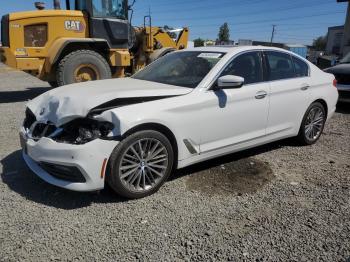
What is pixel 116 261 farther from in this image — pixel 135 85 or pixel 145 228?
pixel 135 85

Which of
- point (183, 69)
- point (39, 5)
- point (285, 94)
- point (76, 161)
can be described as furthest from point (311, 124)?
point (39, 5)

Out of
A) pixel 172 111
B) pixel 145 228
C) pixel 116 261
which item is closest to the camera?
pixel 116 261

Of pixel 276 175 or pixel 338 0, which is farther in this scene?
pixel 338 0

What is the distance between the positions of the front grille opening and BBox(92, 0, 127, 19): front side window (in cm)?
697

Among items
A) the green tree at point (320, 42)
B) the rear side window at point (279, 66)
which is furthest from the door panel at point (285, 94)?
the green tree at point (320, 42)

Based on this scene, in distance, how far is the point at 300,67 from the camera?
18.0 feet

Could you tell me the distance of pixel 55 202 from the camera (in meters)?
3.64

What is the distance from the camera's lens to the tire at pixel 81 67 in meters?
8.95

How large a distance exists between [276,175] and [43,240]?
113 inches

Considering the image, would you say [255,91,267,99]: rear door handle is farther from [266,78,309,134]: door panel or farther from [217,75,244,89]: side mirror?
[217,75,244,89]: side mirror

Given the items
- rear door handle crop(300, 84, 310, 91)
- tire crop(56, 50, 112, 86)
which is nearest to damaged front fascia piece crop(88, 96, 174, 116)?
rear door handle crop(300, 84, 310, 91)

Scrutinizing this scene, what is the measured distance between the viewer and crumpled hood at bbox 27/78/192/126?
3.52 meters

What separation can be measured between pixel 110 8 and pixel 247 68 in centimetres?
633

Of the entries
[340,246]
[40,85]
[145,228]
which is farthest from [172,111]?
[40,85]
